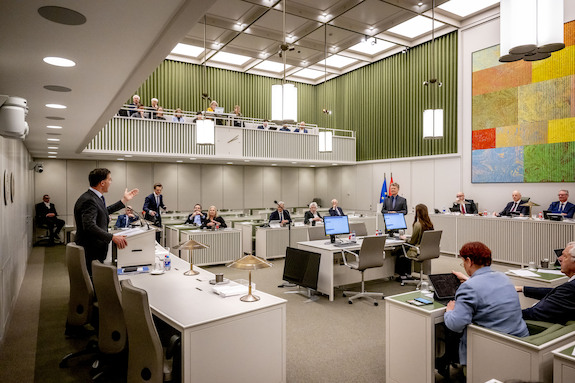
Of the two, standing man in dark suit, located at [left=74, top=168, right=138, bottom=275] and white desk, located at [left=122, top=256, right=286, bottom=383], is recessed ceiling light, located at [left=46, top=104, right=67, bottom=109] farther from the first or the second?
white desk, located at [left=122, top=256, right=286, bottom=383]

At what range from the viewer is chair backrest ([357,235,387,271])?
563 cm

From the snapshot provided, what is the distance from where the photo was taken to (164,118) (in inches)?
420

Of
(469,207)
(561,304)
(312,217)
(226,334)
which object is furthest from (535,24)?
(469,207)

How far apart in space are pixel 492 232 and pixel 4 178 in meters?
9.65

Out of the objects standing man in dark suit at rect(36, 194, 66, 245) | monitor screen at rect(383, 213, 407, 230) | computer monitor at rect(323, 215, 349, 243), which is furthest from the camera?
standing man in dark suit at rect(36, 194, 66, 245)

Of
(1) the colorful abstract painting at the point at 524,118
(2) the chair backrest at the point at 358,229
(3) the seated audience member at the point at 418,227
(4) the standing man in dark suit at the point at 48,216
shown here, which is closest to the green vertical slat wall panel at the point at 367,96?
(1) the colorful abstract painting at the point at 524,118

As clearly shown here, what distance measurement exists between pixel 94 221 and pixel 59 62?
1.76m

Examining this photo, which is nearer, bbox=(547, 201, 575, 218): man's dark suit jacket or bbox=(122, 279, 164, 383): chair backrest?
bbox=(122, 279, 164, 383): chair backrest

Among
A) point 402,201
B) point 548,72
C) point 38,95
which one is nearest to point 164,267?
point 38,95

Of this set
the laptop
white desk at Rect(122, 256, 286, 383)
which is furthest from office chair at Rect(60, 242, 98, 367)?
the laptop

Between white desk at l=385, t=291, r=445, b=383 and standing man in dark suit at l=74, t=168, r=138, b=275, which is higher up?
standing man in dark suit at l=74, t=168, r=138, b=275

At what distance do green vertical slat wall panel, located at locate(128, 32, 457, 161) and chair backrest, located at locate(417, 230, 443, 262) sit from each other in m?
5.83

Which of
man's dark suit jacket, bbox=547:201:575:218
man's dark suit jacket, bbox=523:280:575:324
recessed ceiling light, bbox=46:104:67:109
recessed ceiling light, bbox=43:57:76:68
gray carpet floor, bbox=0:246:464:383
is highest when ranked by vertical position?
recessed ceiling light, bbox=43:57:76:68

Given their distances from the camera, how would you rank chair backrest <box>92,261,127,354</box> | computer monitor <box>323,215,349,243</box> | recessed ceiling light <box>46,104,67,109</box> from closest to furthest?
1. chair backrest <box>92,261,127,354</box>
2. recessed ceiling light <box>46,104,67,109</box>
3. computer monitor <box>323,215,349,243</box>
